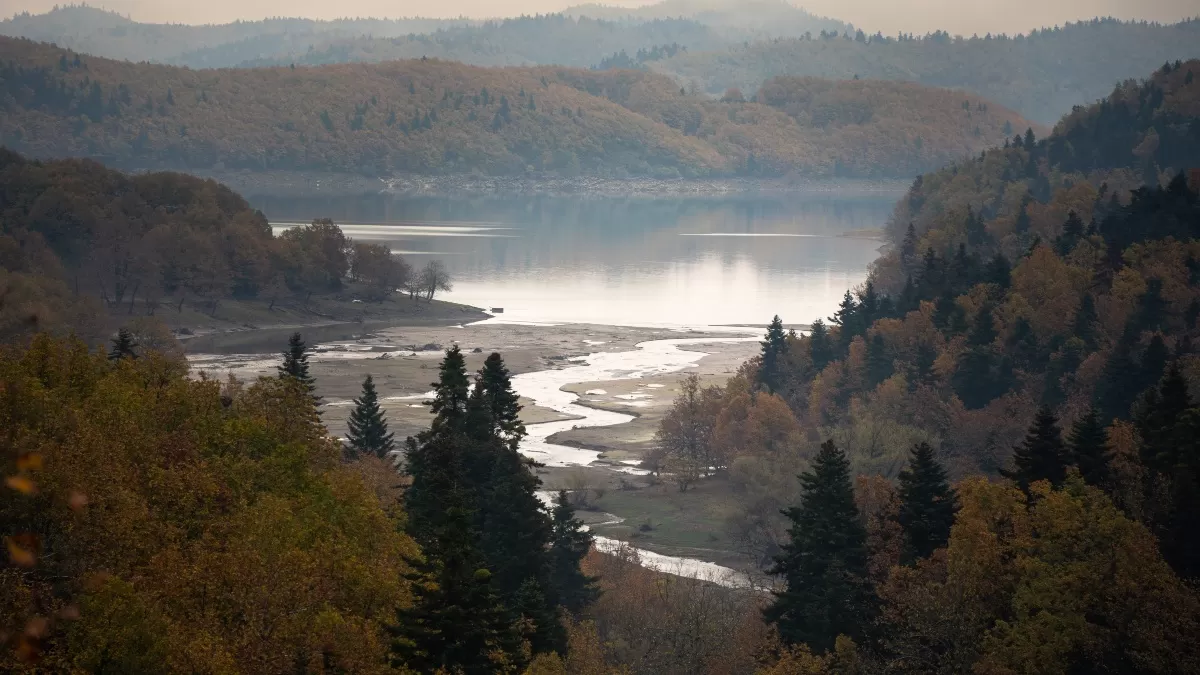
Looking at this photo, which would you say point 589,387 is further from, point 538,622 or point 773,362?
point 538,622

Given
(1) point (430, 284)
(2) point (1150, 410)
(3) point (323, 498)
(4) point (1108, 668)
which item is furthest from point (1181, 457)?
(1) point (430, 284)

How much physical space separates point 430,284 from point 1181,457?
4876 inches

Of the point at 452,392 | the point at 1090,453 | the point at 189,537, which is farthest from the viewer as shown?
the point at 1090,453

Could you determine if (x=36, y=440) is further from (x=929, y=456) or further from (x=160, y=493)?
(x=929, y=456)

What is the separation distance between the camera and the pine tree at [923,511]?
1932 inches

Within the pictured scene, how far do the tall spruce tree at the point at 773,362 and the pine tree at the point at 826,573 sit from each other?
58.4 m

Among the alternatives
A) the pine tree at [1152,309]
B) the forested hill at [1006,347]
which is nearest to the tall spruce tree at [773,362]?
the forested hill at [1006,347]

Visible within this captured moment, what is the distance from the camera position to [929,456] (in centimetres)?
5038

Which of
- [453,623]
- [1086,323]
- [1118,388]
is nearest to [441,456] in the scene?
[453,623]

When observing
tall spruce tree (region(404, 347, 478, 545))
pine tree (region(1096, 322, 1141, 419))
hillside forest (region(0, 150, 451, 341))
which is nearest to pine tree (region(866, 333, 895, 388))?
pine tree (region(1096, 322, 1141, 419))

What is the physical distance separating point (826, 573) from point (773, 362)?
A: 63.0 metres

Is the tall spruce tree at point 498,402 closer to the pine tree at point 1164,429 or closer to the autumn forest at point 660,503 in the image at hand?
the autumn forest at point 660,503

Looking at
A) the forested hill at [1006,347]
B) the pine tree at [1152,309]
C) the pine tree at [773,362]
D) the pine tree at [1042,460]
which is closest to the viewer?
the pine tree at [1042,460]

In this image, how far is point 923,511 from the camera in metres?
49.7
